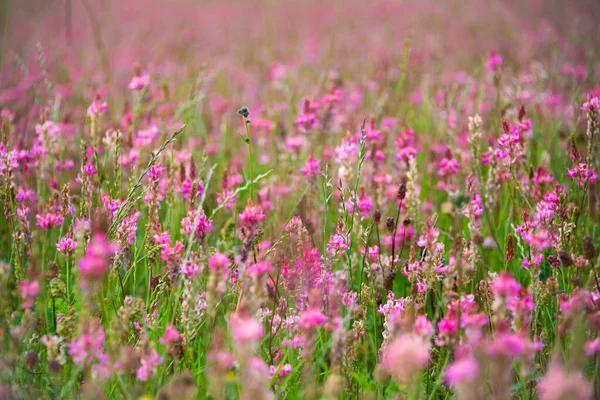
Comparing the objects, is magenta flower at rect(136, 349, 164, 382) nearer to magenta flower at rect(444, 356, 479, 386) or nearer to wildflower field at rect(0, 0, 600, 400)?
wildflower field at rect(0, 0, 600, 400)

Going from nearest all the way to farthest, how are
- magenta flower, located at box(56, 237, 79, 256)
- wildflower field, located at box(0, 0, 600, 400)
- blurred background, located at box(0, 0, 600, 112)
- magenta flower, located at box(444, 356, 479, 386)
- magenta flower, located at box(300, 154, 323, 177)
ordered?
magenta flower, located at box(444, 356, 479, 386)
wildflower field, located at box(0, 0, 600, 400)
magenta flower, located at box(56, 237, 79, 256)
magenta flower, located at box(300, 154, 323, 177)
blurred background, located at box(0, 0, 600, 112)

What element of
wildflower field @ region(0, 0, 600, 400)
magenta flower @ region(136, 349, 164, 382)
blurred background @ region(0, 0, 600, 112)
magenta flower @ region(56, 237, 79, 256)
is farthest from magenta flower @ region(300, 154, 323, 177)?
magenta flower @ region(136, 349, 164, 382)

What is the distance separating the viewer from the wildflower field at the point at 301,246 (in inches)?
57.7

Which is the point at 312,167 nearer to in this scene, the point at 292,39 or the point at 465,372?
the point at 465,372

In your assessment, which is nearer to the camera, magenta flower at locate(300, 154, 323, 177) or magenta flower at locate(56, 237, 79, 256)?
magenta flower at locate(56, 237, 79, 256)

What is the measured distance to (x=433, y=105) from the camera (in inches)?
187

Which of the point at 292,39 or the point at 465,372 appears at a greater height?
the point at 465,372

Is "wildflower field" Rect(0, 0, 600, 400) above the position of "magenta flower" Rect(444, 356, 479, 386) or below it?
below

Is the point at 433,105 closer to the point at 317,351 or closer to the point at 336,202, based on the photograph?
the point at 336,202

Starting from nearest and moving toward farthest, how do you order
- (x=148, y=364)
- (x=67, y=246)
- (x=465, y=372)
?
(x=465, y=372)
(x=148, y=364)
(x=67, y=246)

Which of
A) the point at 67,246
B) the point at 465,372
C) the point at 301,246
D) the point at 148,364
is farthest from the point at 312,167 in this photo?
the point at 465,372

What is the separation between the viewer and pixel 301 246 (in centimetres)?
200

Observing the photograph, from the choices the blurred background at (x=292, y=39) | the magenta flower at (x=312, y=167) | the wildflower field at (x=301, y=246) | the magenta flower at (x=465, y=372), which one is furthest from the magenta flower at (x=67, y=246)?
the blurred background at (x=292, y=39)

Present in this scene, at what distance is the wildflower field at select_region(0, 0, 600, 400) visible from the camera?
57.7 inches
